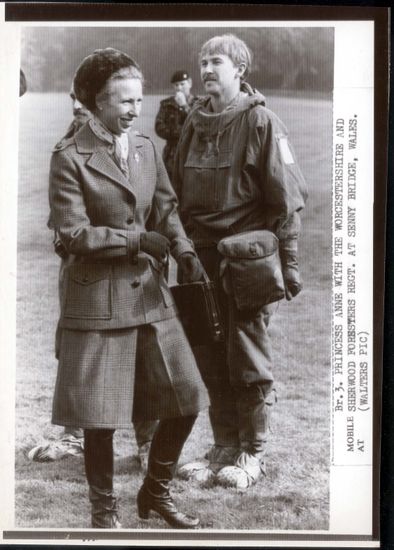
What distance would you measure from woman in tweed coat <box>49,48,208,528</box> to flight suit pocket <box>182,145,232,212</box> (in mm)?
116

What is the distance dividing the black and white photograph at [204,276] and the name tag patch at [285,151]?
1 centimetres

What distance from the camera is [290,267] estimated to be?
163 inches

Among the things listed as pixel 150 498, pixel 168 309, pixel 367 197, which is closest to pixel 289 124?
pixel 367 197

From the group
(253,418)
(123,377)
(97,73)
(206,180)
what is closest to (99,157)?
(97,73)

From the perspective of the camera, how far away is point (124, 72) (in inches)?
157

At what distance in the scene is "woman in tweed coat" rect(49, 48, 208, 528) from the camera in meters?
3.87

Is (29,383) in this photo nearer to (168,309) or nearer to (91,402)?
(91,402)

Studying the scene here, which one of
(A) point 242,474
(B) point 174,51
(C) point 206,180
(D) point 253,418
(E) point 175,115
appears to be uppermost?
(B) point 174,51

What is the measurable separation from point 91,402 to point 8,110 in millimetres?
1534

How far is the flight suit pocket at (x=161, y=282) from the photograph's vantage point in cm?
395

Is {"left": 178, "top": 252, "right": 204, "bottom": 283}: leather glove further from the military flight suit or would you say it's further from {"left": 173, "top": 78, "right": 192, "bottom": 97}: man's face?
{"left": 173, "top": 78, "right": 192, "bottom": 97}: man's face

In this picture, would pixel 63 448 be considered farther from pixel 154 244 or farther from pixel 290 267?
pixel 290 267

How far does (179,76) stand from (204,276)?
1.00 m

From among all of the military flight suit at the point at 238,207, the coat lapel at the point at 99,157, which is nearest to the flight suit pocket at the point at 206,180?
the military flight suit at the point at 238,207
